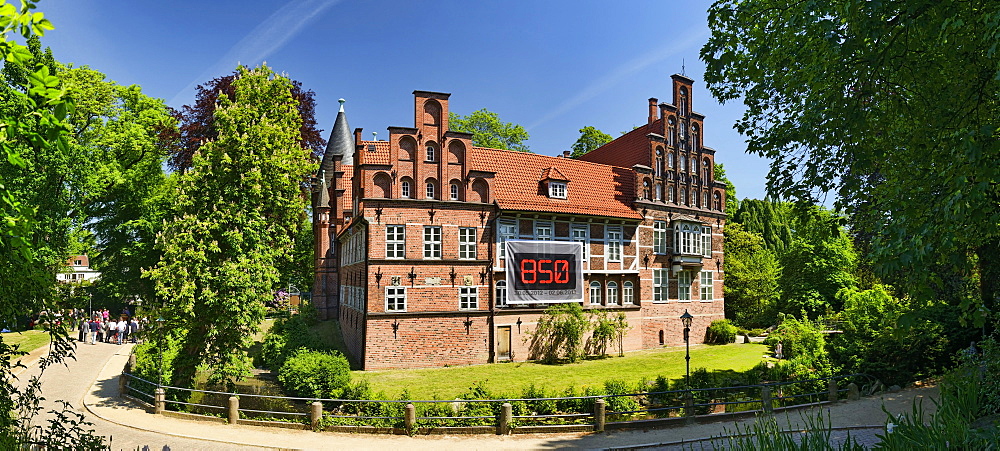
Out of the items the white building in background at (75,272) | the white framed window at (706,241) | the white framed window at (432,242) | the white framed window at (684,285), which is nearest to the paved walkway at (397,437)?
the white building in background at (75,272)

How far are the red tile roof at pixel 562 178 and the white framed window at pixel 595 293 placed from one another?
12.0 ft

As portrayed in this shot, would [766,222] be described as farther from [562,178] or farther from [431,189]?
[431,189]

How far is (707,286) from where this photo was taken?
33844mm

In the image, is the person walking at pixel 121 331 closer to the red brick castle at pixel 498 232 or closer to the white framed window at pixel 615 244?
the red brick castle at pixel 498 232

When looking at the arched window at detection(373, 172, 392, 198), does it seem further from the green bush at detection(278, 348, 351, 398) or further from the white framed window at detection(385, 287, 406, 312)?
the green bush at detection(278, 348, 351, 398)

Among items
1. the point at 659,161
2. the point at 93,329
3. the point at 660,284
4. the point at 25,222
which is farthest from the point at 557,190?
the point at 93,329

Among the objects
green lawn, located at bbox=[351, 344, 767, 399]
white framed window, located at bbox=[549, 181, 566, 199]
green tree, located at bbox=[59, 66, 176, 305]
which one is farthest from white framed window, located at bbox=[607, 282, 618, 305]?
green tree, located at bbox=[59, 66, 176, 305]

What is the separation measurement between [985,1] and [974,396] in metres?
4.41

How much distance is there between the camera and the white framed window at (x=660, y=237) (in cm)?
3172

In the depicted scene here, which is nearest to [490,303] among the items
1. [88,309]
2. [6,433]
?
[6,433]

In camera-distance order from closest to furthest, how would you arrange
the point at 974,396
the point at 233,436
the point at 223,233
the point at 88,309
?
1. the point at 974,396
2. the point at 233,436
3. the point at 223,233
4. the point at 88,309

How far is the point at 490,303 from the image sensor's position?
1027 inches

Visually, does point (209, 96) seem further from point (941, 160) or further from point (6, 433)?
point (941, 160)

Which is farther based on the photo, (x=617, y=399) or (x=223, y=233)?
(x=223, y=233)
